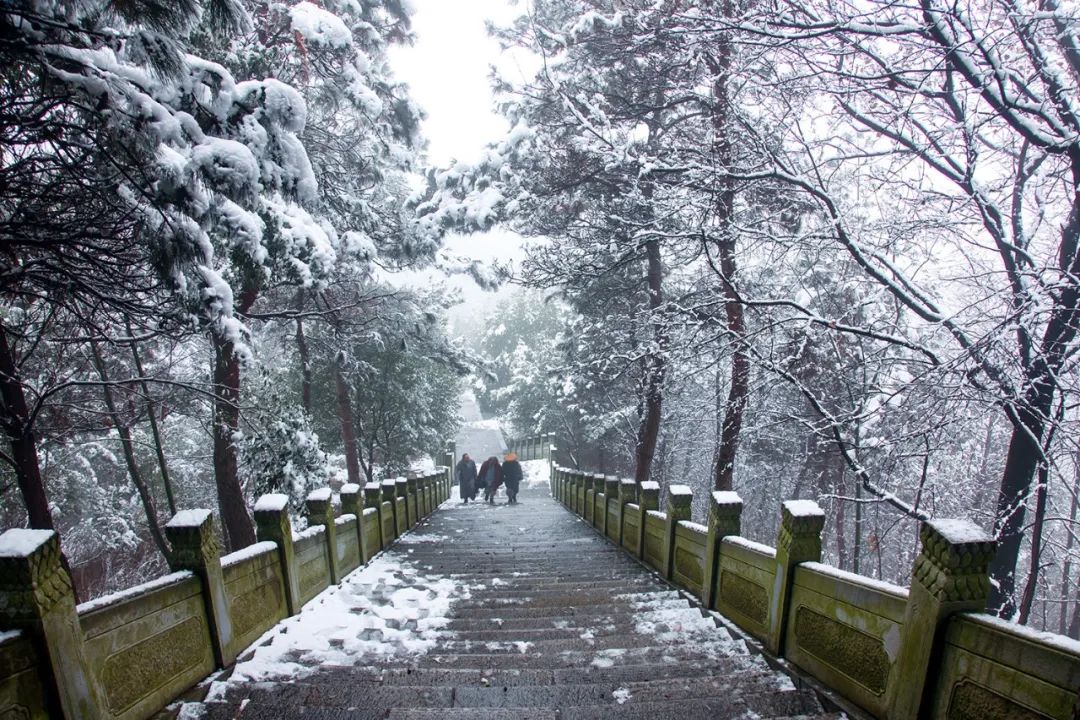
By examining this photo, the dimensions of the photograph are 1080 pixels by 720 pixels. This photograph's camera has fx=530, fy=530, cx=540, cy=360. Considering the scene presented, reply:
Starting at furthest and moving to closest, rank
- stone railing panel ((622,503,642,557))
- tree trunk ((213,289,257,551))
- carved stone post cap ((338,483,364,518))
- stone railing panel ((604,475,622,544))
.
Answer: tree trunk ((213,289,257,551))
stone railing panel ((604,475,622,544))
stone railing panel ((622,503,642,557))
carved stone post cap ((338,483,364,518))

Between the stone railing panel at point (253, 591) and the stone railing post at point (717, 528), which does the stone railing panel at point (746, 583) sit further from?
the stone railing panel at point (253, 591)

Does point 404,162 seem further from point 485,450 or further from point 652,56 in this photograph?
point 485,450

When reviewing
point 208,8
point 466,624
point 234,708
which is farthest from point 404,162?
point 234,708

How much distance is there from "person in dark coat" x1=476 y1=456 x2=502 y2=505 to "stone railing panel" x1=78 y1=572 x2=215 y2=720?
13506mm

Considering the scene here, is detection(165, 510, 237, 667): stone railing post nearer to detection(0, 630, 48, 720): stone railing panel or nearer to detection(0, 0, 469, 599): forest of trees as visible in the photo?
detection(0, 630, 48, 720): stone railing panel

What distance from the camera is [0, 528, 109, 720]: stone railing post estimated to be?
244 cm

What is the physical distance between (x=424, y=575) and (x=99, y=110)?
19.0 feet

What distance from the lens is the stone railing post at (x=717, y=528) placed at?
4961mm

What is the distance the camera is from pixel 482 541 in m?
9.98

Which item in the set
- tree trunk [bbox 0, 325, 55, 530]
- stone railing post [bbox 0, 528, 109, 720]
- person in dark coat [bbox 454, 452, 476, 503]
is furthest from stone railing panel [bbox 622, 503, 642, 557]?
person in dark coat [bbox 454, 452, 476, 503]

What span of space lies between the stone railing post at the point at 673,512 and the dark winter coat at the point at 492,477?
1112 centimetres

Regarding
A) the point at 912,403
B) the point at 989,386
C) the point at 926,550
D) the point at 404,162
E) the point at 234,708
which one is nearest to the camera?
the point at 926,550

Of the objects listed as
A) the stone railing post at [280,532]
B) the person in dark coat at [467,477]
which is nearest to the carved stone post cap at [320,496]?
the stone railing post at [280,532]

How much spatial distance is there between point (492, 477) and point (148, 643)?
1420 centimetres
